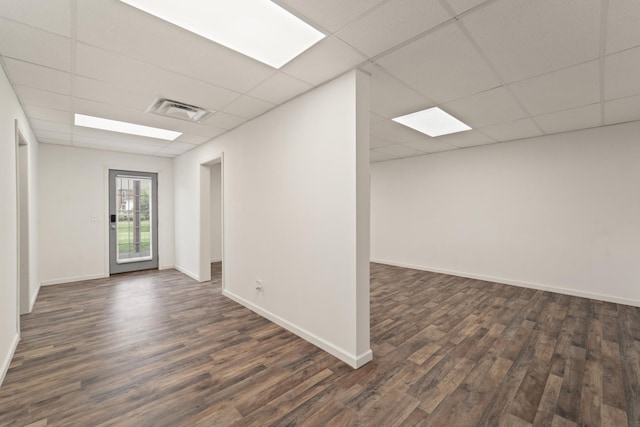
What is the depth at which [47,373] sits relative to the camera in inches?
91.6

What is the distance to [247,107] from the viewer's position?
333 centimetres

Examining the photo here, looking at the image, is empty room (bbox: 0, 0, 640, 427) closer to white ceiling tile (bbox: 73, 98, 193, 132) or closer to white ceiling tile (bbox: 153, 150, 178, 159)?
white ceiling tile (bbox: 73, 98, 193, 132)

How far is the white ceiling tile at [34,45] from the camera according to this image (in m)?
1.88

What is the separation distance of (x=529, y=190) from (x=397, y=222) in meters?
2.67

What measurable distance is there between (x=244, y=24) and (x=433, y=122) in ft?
10.1

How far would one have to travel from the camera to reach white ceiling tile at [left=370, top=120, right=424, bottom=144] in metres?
4.05

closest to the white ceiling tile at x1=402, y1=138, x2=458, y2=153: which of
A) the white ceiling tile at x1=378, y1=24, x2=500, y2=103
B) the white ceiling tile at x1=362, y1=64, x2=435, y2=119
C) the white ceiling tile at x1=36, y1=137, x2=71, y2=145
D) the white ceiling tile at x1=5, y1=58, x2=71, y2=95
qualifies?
the white ceiling tile at x1=362, y1=64, x2=435, y2=119

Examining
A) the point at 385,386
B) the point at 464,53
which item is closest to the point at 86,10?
the point at 464,53

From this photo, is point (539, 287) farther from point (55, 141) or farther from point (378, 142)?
point (55, 141)

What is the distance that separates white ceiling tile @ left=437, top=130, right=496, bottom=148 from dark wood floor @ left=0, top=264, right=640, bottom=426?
2.64 meters

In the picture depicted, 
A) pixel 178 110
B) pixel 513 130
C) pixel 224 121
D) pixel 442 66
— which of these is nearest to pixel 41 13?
pixel 178 110

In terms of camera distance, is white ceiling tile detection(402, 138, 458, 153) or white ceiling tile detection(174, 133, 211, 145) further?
white ceiling tile detection(402, 138, 458, 153)

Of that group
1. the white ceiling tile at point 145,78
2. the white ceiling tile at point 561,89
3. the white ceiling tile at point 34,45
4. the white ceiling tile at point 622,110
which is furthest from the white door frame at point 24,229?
the white ceiling tile at point 622,110

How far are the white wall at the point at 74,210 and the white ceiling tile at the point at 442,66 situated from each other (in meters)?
5.89
